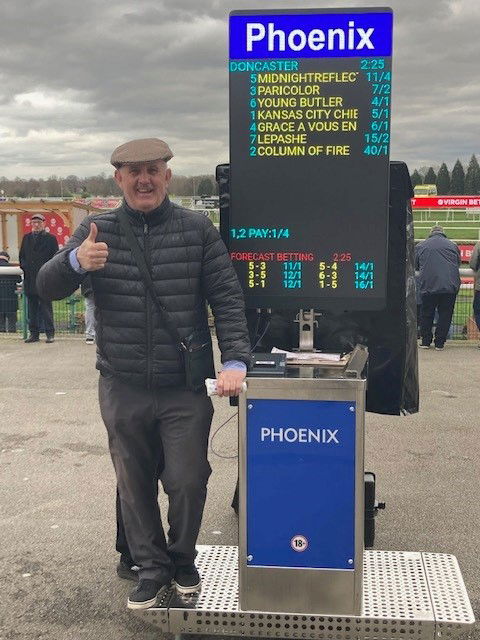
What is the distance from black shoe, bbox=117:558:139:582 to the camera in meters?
3.76

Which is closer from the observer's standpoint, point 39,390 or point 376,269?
point 376,269

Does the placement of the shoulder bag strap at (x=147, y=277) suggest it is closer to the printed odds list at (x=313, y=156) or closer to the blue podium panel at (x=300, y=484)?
the blue podium panel at (x=300, y=484)

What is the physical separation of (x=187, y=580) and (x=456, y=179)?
7405cm

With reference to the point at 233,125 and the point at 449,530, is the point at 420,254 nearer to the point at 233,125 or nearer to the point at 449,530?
the point at 449,530

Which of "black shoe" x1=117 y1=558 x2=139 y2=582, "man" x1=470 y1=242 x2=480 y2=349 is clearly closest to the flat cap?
"black shoe" x1=117 y1=558 x2=139 y2=582

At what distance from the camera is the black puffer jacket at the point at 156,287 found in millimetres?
3066

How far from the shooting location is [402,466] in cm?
552

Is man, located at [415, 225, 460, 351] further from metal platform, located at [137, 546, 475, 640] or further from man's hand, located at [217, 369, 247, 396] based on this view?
man's hand, located at [217, 369, 247, 396]

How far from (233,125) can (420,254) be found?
23.8ft

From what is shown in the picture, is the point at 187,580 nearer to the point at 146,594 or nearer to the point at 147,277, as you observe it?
the point at 146,594

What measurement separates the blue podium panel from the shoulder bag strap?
430 millimetres

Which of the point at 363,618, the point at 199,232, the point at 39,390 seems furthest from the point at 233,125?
the point at 39,390

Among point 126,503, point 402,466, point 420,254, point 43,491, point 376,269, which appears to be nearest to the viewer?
point 126,503

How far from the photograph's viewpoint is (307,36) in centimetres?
339
